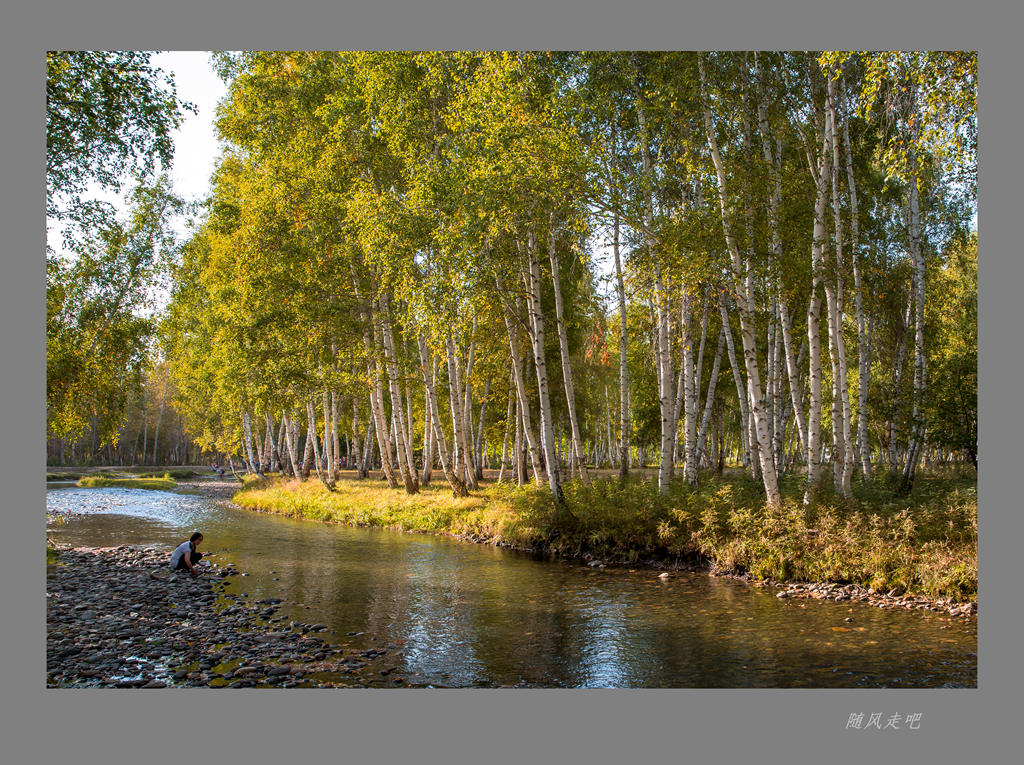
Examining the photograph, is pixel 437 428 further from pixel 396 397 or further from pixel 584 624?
pixel 584 624

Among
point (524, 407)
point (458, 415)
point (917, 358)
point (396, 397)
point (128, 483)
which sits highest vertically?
point (917, 358)

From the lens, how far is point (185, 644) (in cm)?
895

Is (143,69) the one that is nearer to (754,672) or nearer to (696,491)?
(754,672)

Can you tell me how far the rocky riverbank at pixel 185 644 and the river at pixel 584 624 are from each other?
20.8 inches

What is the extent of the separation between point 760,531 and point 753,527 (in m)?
0.28

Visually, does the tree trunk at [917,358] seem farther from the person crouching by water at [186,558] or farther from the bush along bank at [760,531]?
the person crouching by water at [186,558]

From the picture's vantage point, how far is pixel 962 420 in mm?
15820

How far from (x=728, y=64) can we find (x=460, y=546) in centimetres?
1320

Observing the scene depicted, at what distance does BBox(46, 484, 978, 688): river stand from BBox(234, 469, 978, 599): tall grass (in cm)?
85

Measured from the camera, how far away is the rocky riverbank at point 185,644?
25.5 feet

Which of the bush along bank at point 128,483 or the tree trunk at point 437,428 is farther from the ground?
the tree trunk at point 437,428

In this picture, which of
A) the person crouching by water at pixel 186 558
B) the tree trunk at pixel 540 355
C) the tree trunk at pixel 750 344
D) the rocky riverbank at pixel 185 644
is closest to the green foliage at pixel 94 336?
the person crouching by water at pixel 186 558

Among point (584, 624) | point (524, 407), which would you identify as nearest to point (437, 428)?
point (524, 407)

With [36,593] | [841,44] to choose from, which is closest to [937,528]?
[841,44]
